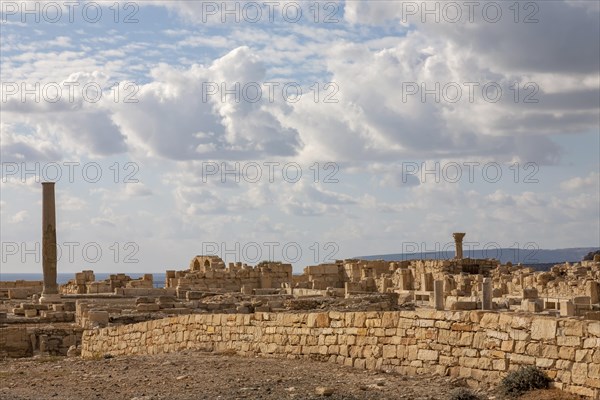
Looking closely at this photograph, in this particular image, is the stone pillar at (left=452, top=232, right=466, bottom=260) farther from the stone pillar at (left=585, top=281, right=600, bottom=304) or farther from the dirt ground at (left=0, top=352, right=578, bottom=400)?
the dirt ground at (left=0, top=352, right=578, bottom=400)

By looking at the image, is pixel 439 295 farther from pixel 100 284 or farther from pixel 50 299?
pixel 100 284

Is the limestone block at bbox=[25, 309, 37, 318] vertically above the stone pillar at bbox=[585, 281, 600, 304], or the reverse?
the stone pillar at bbox=[585, 281, 600, 304]

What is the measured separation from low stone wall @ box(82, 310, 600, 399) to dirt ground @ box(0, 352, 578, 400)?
0.26 meters

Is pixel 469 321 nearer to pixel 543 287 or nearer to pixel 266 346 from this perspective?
pixel 266 346

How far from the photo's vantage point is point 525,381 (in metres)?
10.2

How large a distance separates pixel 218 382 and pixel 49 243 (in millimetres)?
23234

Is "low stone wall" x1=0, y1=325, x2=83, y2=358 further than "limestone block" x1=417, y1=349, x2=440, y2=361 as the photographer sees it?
Yes

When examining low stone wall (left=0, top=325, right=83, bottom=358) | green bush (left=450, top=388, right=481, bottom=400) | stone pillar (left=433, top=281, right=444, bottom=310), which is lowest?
low stone wall (left=0, top=325, right=83, bottom=358)

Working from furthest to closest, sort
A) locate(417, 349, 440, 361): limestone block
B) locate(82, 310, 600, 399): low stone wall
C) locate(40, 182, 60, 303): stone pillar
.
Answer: locate(40, 182, 60, 303): stone pillar
locate(417, 349, 440, 361): limestone block
locate(82, 310, 600, 399): low stone wall

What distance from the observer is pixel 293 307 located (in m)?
24.5

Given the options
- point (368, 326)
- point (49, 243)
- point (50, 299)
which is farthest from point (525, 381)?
point (49, 243)

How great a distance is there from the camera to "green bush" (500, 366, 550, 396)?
1015 cm

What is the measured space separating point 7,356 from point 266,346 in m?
11.0

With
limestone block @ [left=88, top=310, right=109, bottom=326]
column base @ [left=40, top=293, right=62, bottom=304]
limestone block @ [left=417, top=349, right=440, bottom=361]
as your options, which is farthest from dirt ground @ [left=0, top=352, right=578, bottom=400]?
column base @ [left=40, top=293, right=62, bottom=304]
